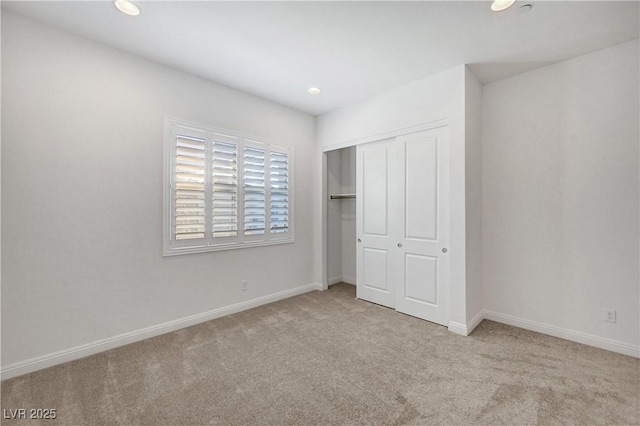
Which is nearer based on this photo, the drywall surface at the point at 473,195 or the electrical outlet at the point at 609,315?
the electrical outlet at the point at 609,315

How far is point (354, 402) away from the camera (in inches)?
74.0

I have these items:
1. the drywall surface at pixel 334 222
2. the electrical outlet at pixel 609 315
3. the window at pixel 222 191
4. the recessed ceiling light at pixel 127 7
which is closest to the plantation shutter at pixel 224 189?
the window at pixel 222 191

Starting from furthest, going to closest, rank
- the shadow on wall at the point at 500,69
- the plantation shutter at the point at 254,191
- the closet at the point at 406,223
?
the plantation shutter at the point at 254,191 < the closet at the point at 406,223 < the shadow on wall at the point at 500,69

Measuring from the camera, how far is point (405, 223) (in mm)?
3449

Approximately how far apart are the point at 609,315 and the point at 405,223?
2015 millimetres

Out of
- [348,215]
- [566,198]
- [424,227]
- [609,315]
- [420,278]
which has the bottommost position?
[609,315]

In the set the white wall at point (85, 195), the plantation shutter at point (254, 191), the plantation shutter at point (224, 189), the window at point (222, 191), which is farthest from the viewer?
the plantation shutter at point (254, 191)

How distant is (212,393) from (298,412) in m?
0.66

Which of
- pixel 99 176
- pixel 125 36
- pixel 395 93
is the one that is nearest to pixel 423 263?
pixel 395 93

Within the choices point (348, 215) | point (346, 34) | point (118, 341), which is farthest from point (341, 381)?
point (348, 215)

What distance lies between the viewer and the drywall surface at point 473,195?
2.94 metres

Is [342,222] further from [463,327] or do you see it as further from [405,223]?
[463,327]

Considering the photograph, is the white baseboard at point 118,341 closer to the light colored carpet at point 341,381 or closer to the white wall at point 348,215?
the light colored carpet at point 341,381

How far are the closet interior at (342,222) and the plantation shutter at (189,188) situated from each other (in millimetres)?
2173
